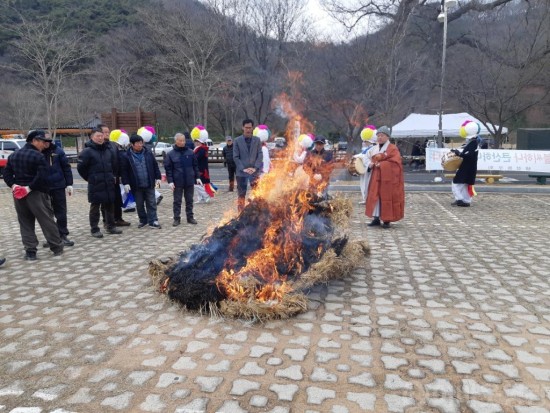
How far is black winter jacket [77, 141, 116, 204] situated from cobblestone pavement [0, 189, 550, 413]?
1.62m

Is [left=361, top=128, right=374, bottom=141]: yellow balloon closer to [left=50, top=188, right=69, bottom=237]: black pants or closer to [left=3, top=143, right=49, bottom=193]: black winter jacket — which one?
[left=50, top=188, right=69, bottom=237]: black pants

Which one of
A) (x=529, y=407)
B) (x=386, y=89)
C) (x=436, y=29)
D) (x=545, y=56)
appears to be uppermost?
(x=436, y=29)

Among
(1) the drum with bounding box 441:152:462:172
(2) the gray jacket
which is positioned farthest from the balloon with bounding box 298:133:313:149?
(1) the drum with bounding box 441:152:462:172

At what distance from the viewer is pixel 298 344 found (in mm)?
3572

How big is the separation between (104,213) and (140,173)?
3.30ft

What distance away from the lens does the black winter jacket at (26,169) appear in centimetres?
599

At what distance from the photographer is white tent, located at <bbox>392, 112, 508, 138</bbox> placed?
2366 cm

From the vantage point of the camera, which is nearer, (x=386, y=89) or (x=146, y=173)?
(x=146, y=173)

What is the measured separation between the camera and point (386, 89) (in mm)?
18438

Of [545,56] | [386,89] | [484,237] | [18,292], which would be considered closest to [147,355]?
[18,292]

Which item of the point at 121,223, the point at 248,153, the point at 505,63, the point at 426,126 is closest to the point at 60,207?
the point at 121,223

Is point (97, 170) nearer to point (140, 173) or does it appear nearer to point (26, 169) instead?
point (140, 173)

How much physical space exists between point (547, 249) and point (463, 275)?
221 cm

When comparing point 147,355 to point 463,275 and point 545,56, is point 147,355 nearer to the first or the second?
point 463,275
